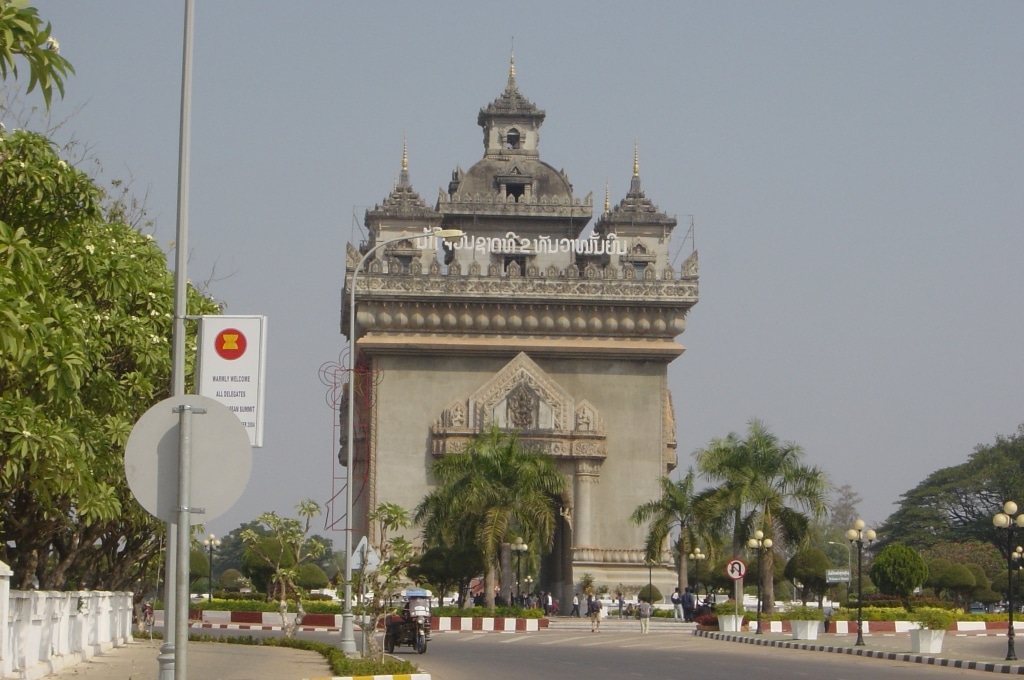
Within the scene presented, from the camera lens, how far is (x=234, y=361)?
38.9 feet

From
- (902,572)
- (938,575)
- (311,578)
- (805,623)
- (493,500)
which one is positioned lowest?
(805,623)

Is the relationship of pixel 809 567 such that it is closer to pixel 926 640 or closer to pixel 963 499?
pixel 926 640

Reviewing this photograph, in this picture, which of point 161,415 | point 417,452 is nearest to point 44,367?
point 161,415

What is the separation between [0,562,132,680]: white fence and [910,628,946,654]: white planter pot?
619 inches

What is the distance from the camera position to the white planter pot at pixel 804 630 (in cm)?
3922

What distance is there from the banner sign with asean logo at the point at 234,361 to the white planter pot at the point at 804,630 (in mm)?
29493

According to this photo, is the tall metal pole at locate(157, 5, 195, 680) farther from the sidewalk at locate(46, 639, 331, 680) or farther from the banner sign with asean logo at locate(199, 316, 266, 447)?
the sidewalk at locate(46, 639, 331, 680)

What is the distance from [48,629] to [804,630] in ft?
77.2

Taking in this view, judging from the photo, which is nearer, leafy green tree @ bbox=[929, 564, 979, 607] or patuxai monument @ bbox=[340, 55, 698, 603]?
patuxai monument @ bbox=[340, 55, 698, 603]

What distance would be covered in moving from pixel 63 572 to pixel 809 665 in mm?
13177

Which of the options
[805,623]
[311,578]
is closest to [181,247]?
[805,623]

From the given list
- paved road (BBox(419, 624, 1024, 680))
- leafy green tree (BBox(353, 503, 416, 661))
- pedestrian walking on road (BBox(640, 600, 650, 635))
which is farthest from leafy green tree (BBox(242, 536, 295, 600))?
leafy green tree (BBox(353, 503, 416, 661))

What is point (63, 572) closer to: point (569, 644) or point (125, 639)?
point (125, 639)

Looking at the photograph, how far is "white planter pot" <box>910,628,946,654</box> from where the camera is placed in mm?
31312
